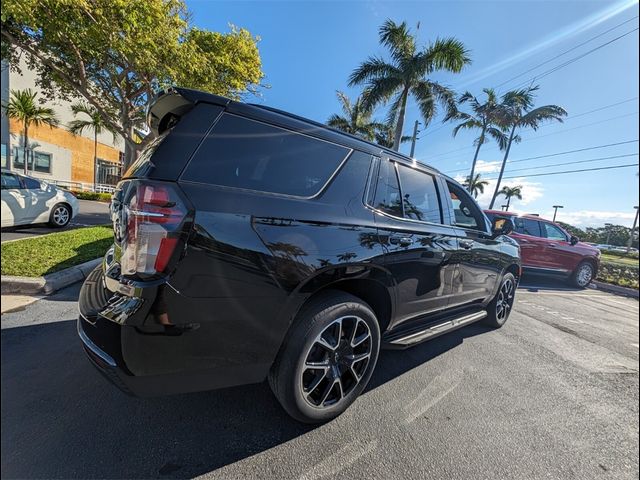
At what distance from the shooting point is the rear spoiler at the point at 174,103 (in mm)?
1639

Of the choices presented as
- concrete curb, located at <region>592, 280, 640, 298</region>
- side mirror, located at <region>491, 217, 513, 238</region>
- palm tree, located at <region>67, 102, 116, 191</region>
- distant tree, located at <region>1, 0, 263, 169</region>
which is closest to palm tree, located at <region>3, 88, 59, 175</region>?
palm tree, located at <region>67, 102, 116, 191</region>

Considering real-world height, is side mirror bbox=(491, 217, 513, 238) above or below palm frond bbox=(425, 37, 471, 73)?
below

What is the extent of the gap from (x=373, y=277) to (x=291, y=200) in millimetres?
877

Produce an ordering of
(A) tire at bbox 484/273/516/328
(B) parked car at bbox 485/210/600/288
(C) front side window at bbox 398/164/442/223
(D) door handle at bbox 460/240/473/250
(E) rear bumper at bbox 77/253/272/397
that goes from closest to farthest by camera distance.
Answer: (E) rear bumper at bbox 77/253/272/397, (C) front side window at bbox 398/164/442/223, (D) door handle at bbox 460/240/473/250, (A) tire at bbox 484/273/516/328, (B) parked car at bbox 485/210/600/288

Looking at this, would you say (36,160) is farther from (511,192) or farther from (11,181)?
(511,192)

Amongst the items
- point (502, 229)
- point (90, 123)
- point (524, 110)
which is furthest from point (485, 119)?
point (90, 123)

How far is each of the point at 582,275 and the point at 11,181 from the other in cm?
1444

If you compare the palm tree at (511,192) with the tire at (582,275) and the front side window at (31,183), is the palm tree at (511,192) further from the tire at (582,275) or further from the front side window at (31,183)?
the front side window at (31,183)

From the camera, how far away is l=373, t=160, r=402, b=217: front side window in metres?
2.33

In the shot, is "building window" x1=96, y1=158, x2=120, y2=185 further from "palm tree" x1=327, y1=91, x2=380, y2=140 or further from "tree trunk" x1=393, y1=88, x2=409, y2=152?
"tree trunk" x1=393, y1=88, x2=409, y2=152

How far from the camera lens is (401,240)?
7.67ft

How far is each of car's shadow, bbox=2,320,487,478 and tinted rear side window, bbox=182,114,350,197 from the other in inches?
56.0

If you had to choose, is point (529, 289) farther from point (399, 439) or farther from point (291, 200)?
point (291, 200)

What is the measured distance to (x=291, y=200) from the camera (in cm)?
175
